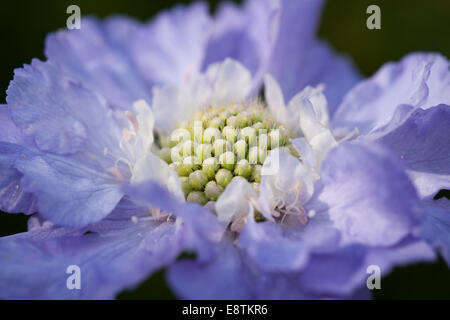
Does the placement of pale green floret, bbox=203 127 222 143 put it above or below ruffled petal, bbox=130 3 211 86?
below

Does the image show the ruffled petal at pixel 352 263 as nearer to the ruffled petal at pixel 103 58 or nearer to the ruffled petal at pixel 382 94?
the ruffled petal at pixel 382 94

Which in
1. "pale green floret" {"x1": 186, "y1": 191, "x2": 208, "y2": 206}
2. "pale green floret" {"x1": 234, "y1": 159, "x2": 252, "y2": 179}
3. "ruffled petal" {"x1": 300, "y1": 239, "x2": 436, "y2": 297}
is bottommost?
"ruffled petal" {"x1": 300, "y1": 239, "x2": 436, "y2": 297}

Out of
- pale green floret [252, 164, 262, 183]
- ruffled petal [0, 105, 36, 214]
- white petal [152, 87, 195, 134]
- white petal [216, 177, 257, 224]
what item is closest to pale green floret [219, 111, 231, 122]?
white petal [152, 87, 195, 134]

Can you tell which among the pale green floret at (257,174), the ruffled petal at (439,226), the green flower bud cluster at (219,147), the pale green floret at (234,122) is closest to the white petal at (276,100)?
the green flower bud cluster at (219,147)

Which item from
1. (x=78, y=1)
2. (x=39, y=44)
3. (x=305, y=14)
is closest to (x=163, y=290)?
(x=305, y=14)

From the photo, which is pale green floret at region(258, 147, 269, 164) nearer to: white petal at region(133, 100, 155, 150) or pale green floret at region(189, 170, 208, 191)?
pale green floret at region(189, 170, 208, 191)

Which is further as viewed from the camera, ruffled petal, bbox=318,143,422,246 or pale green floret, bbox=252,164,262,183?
pale green floret, bbox=252,164,262,183
